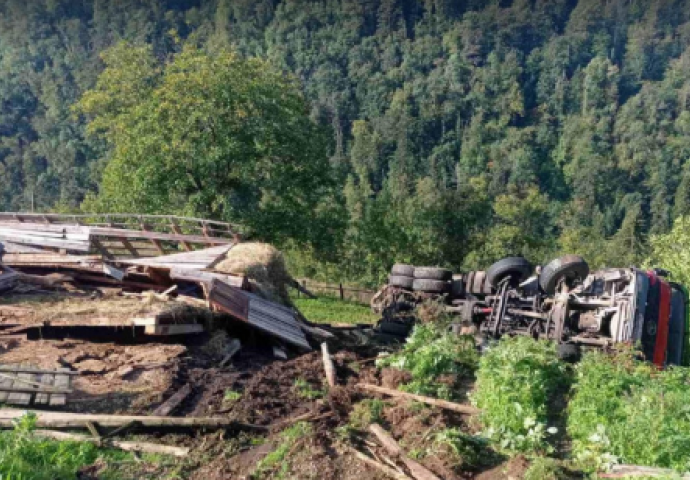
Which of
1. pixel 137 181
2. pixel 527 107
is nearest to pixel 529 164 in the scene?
pixel 527 107

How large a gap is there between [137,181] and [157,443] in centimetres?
1479

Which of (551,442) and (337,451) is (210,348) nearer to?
(337,451)

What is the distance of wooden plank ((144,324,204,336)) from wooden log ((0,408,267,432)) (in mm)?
2333

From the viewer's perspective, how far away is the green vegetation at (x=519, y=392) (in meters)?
6.89

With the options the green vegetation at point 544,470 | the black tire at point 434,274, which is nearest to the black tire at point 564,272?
the black tire at point 434,274

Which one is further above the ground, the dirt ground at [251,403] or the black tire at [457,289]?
the black tire at [457,289]

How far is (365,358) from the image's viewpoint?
11.1m

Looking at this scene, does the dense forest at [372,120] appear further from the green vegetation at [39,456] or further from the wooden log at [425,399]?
the green vegetation at [39,456]

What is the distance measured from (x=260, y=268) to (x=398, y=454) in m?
6.79

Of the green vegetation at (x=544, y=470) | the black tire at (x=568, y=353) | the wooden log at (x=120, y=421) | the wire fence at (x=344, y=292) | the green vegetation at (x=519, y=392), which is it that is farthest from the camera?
the wire fence at (x=344, y=292)

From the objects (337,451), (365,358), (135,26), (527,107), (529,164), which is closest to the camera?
(337,451)

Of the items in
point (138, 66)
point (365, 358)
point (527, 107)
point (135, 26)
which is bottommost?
point (365, 358)

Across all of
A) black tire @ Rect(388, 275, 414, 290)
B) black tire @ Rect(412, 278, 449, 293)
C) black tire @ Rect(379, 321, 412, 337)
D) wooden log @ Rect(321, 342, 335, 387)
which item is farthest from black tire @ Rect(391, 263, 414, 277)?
→ wooden log @ Rect(321, 342, 335, 387)

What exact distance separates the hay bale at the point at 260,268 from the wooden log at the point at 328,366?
2199mm
